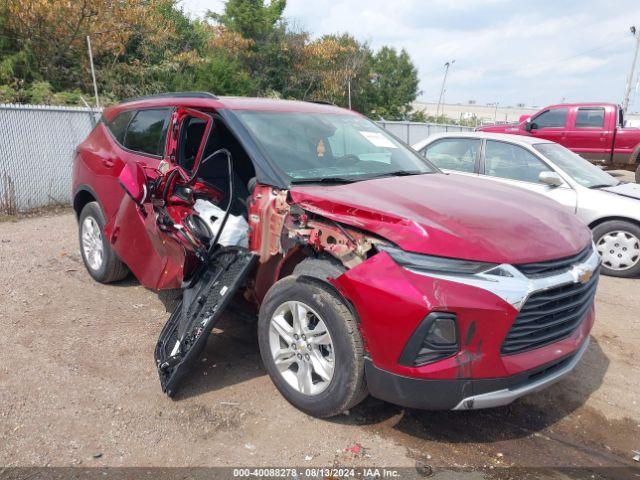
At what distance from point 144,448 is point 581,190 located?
566cm

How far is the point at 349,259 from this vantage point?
279 centimetres

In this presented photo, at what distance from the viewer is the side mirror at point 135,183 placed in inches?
159

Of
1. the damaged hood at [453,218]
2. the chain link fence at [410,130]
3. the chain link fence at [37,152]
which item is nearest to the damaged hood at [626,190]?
the damaged hood at [453,218]

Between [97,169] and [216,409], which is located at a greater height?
[97,169]

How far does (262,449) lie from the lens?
112 inches

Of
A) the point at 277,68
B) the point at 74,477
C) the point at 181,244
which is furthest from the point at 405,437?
the point at 277,68

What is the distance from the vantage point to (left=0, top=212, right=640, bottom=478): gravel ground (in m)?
2.81

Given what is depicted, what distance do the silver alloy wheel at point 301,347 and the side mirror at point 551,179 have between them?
4383mm

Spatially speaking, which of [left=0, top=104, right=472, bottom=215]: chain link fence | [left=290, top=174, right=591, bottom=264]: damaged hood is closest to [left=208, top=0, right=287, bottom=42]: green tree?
[left=0, top=104, right=472, bottom=215]: chain link fence

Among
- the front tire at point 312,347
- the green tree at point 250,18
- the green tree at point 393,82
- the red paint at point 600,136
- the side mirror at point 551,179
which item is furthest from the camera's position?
the green tree at point 393,82

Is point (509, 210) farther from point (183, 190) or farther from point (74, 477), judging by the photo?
point (74, 477)

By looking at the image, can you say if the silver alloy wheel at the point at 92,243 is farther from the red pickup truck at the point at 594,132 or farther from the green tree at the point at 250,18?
→ the green tree at the point at 250,18

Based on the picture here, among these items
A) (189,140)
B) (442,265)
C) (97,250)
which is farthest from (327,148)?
(97,250)

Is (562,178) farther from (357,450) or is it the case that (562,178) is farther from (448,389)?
(357,450)
